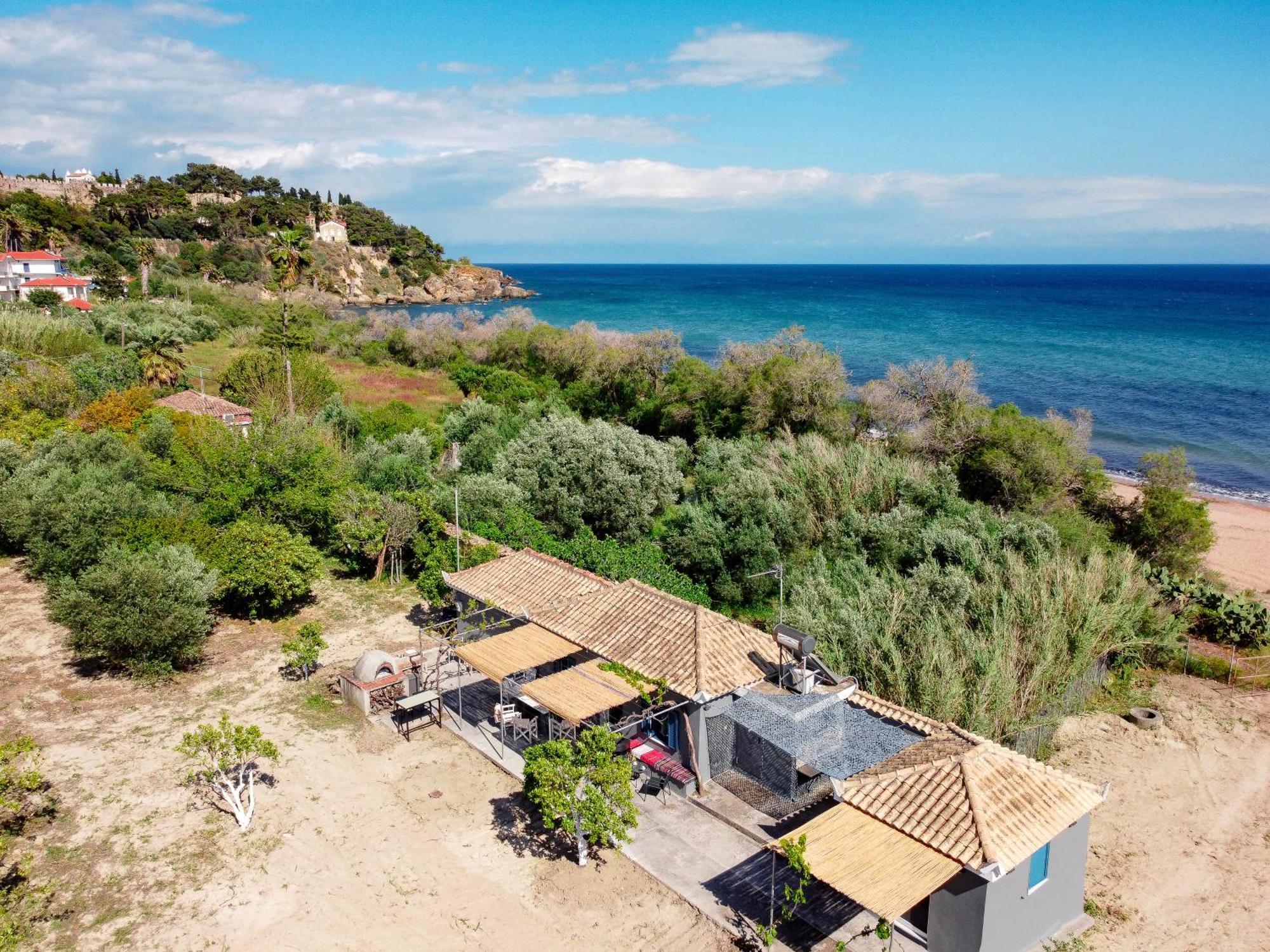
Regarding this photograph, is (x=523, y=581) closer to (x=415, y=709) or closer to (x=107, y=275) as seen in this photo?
(x=415, y=709)

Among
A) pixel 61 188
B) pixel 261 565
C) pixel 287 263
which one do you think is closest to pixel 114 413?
pixel 287 263

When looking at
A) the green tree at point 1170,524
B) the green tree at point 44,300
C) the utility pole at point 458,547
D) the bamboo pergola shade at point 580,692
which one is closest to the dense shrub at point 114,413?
the utility pole at point 458,547

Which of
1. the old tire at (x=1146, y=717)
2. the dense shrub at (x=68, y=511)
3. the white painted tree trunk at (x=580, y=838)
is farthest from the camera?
the dense shrub at (x=68, y=511)

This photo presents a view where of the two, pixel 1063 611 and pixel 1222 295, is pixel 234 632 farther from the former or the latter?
pixel 1222 295

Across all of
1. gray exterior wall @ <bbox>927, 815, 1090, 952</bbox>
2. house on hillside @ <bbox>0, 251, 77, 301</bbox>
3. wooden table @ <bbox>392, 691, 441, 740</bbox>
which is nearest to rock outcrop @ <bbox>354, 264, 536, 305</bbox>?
house on hillside @ <bbox>0, 251, 77, 301</bbox>

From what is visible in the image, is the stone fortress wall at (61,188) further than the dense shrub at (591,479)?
Yes

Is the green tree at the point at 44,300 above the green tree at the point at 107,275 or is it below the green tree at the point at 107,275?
below

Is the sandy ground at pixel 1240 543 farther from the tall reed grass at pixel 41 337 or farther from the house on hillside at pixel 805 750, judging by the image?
the tall reed grass at pixel 41 337

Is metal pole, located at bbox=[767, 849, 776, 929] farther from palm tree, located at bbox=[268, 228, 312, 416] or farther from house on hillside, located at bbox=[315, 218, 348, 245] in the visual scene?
house on hillside, located at bbox=[315, 218, 348, 245]
